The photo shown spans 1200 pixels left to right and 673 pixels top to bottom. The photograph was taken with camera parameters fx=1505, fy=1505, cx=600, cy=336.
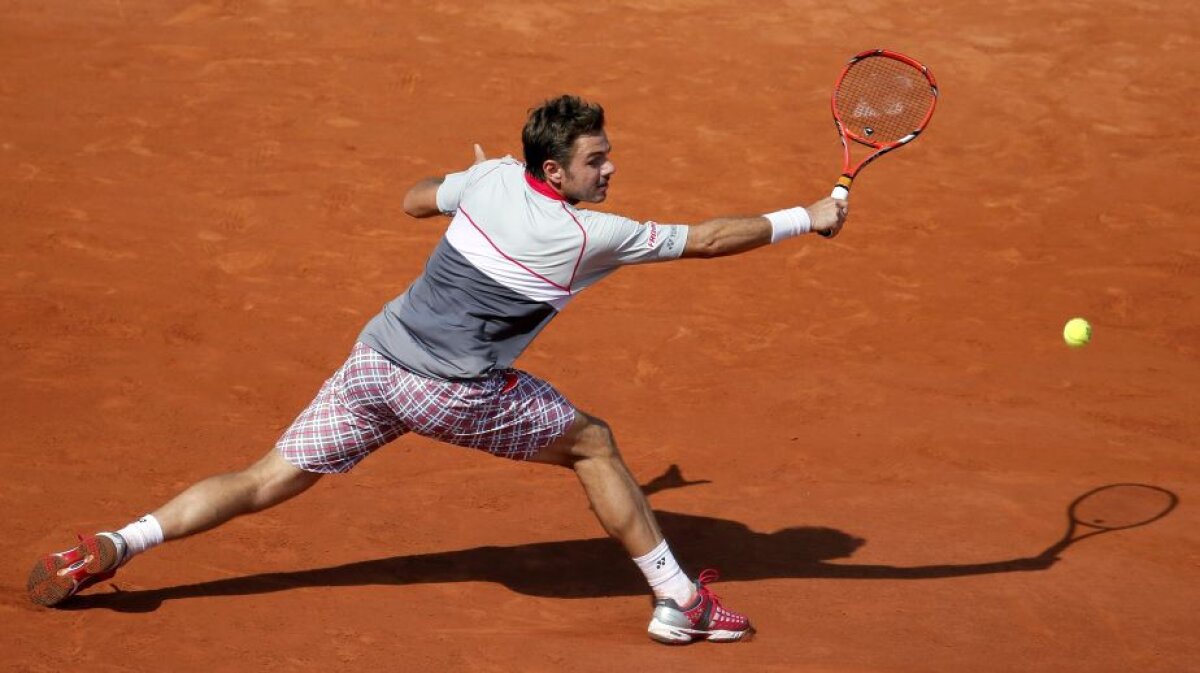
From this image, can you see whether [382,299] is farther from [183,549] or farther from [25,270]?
[183,549]

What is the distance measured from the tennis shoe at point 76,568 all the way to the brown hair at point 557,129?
1.99 meters

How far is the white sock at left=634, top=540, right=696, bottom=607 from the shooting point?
540 cm

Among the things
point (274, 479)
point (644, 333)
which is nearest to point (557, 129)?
point (274, 479)

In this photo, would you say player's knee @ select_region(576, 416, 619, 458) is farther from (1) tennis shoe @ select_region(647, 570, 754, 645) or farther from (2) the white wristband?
(2) the white wristband

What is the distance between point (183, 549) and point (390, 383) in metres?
1.30

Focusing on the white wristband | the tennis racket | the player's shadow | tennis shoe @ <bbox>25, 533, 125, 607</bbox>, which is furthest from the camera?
the tennis racket

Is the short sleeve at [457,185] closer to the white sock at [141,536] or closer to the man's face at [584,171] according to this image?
the man's face at [584,171]

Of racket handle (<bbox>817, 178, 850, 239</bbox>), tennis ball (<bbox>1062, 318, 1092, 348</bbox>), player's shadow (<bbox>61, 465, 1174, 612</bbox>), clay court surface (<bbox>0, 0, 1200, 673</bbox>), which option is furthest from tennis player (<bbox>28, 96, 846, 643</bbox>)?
tennis ball (<bbox>1062, 318, 1092, 348</bbox>)

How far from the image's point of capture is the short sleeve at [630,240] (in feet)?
16.7

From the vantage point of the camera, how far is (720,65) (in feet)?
38.3

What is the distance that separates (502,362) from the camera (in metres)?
5.28

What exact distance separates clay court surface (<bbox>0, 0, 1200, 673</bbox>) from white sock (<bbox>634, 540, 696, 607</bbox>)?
220mm

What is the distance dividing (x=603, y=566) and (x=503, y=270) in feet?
5.20

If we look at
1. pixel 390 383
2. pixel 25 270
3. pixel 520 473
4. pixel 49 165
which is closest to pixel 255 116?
pixel 49 165
